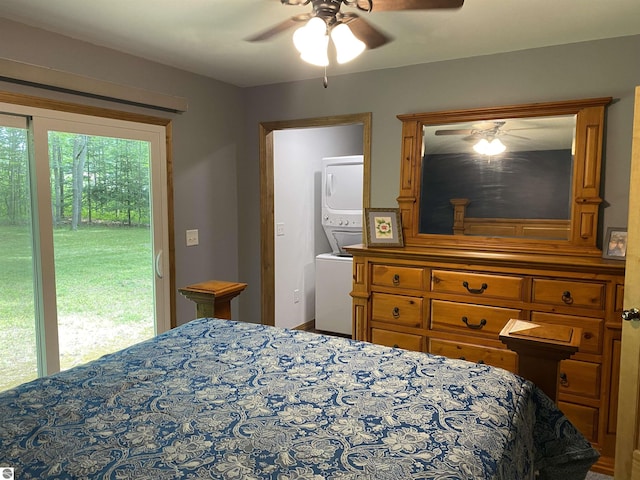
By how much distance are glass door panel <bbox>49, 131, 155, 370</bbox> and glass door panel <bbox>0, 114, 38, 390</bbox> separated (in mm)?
146

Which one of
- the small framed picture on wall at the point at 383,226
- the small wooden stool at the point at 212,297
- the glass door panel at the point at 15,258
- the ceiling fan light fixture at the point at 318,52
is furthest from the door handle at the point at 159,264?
the ceiling fan light fixture at the point at 318,52

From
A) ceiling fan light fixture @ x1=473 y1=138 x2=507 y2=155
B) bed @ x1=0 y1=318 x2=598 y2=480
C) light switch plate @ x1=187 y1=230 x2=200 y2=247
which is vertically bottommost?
bed @ x1=0 y1=318 x2=598 y2=480

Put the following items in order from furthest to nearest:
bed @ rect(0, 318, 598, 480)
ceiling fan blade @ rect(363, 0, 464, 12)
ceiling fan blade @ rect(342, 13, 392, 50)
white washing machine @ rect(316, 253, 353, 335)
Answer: white washing machine @ rect(316, 253, 353, 335), ceiling fan blade @ rect(342, 13, 392, 50), ceiling fan blade @ rect(363, 0, 464, 12), bed @ rect(0, 318, 598, 480)

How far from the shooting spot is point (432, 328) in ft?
9.44

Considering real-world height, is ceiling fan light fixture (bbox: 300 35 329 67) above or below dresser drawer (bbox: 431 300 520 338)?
above

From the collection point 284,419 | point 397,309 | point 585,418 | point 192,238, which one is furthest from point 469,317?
point 192,238

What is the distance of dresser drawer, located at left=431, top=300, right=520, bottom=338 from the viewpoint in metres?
2.66

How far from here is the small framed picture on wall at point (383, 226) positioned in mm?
3252

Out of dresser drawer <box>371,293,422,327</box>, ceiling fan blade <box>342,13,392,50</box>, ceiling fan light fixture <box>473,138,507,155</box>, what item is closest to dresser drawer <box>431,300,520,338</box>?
dresser drawer <box>371,293,422,327</box>

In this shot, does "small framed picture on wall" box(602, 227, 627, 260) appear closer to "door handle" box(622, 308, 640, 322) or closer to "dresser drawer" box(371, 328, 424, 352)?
"door handle" box(622, 308, 640, 322)

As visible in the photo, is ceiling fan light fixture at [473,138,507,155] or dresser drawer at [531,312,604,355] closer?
dresser drawer at [531,312,604,355]

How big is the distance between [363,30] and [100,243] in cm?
207

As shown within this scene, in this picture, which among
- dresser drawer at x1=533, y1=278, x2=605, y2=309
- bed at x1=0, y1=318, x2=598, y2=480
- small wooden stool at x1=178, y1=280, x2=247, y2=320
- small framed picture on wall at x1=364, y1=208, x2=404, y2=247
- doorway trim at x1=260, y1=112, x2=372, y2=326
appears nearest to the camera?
bed at x1=0, y1=318, x2=598, y2=480

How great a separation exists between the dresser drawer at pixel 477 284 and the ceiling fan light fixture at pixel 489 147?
0.87 m
